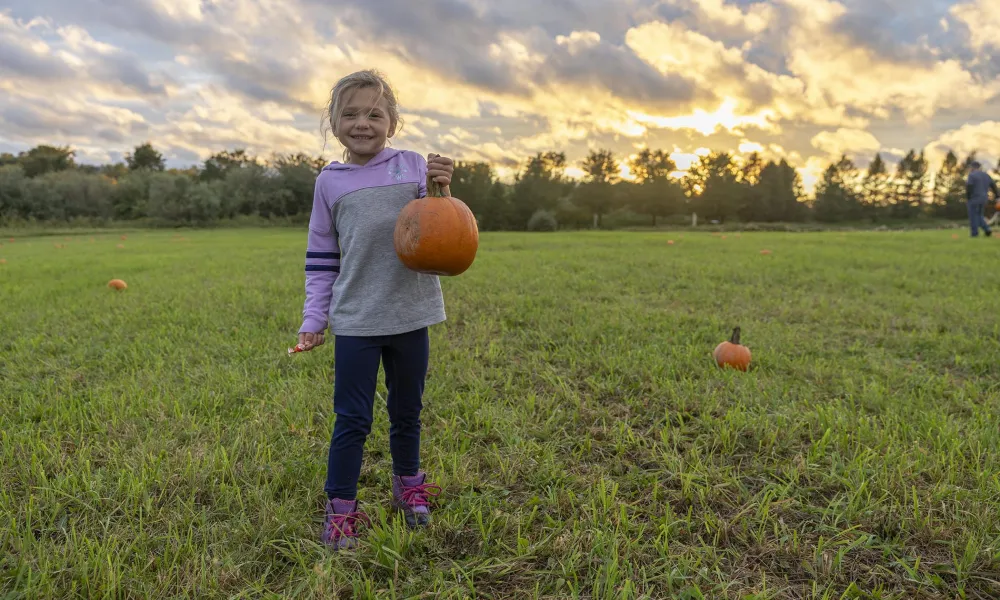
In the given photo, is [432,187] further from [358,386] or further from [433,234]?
[358,386]

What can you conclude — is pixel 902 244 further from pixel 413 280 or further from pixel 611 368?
pixel 413 280

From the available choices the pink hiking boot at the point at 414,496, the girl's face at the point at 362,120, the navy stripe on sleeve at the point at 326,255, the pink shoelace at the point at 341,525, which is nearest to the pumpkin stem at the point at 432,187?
the girl's face at the point at 362,120

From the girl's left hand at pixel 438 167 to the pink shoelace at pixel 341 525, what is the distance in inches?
56.3

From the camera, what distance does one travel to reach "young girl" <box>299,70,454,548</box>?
2.14m

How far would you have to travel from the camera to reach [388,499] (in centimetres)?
241

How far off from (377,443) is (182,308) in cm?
466

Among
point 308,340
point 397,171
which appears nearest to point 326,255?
point 308,340

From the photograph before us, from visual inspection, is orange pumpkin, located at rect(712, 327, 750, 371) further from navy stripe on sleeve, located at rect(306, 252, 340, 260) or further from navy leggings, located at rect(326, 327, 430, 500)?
navy stripe on sleeve, located at rect(306, 252, 340, 260)

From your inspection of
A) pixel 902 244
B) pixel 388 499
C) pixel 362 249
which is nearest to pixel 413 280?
pixel 362 249

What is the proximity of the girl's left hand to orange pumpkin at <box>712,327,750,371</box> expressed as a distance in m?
2.78

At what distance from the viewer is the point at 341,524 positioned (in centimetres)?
212

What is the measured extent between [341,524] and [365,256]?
1102 mm

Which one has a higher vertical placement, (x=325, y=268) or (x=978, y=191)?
(x=978, y=191)

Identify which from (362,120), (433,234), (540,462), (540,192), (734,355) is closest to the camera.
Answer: (433,234)
